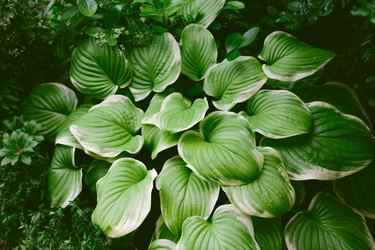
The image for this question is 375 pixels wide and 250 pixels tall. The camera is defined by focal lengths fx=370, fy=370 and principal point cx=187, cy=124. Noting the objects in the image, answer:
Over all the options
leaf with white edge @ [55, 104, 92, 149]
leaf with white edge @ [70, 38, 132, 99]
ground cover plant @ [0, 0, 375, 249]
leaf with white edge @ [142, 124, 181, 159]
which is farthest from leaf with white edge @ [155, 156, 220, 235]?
leaf with white edge @ [70, 38, 132, 99]

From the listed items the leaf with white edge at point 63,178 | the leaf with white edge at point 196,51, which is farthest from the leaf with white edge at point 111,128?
the leaf with white edge at point 196,51

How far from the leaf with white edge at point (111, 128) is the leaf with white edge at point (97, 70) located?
90mm

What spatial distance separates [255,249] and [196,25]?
2.86 feet

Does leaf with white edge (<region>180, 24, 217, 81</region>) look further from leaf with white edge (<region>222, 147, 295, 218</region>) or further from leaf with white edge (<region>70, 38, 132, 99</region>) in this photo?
leaf with white edge (<region>222, 147, 295, 218</region>)

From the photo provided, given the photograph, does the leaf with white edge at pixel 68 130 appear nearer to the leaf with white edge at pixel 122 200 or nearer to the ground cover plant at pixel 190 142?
the ground cover plant at pixel 190 142

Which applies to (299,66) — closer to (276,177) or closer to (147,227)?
(276,177)

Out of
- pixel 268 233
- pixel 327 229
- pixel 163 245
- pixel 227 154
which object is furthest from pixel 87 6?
pixel 327 229

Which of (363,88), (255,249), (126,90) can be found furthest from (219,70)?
(255,249)

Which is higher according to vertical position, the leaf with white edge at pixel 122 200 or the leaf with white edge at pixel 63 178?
the leaf with white edge at pixel 122 200

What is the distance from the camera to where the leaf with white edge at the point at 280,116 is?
1218mm

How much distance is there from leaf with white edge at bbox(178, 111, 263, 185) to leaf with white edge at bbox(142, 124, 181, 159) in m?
0.06

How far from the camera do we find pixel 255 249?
1.09 metres

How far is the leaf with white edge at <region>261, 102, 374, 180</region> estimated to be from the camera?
1217 mm

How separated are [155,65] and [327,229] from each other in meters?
0.88
